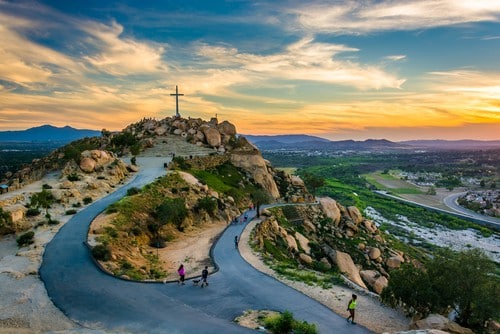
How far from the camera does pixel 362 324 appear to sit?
67.2 feet

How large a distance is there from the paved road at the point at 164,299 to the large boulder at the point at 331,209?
29.5m

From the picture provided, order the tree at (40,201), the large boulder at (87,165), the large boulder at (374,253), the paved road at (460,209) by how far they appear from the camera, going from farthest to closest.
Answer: the paved road at (460,209)
the large boulder at (87,165)
the large boulder at (374,253)
the tree at (40,201)

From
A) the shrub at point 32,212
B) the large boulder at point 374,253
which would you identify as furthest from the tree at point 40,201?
the large boulder at point 374,253

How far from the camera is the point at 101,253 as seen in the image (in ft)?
91.6

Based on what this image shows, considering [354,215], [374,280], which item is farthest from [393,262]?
[354,215]

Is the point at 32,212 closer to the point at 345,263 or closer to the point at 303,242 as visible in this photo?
the point at 303,242

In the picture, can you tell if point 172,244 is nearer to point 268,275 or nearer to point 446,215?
point 268,275

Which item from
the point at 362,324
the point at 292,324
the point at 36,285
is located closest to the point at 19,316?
the point at 36,285

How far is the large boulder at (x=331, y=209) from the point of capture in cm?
5653

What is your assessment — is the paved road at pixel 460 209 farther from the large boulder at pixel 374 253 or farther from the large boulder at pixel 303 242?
the large boulder at pixel 303 242

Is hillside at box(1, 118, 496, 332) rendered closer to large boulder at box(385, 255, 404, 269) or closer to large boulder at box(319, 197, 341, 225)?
large boulder at box(385, 255, 404, 269)

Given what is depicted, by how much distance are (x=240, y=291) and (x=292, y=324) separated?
22.6 feet

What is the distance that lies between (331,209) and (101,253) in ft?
127

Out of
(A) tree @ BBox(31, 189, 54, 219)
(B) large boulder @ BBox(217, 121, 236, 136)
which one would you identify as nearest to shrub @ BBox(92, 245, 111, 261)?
(A) tree @ BBox(31, 189, 54, 219)
